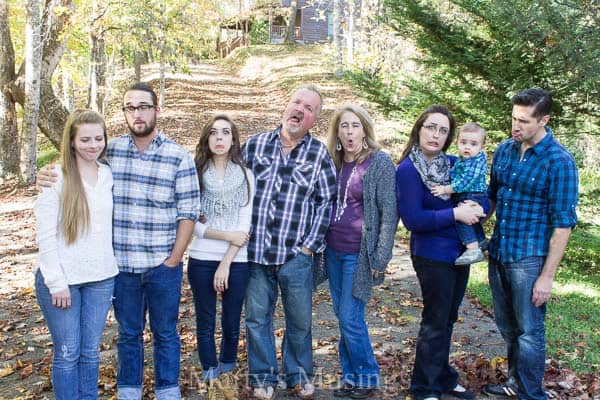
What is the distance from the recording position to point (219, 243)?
13.9ft

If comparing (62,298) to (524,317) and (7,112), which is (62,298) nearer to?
(524,317)

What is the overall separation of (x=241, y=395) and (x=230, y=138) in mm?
1978

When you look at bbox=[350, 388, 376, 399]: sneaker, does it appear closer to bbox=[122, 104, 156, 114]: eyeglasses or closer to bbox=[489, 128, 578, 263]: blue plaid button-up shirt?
bbox=[489, 128, 578, 263]: blue plaid button-up shirt

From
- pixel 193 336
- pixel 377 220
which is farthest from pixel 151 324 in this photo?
pixel 193 336

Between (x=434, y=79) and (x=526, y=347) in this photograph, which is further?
(x=434, y=79)

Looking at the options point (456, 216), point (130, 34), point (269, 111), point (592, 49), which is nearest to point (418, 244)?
point (456, 216)

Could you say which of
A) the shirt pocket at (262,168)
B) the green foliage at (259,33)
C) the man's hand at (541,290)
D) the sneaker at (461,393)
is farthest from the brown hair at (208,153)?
the green foliage at (259,33)

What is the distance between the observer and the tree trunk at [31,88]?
13.0 metres

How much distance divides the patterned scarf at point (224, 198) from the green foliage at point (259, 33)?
4945 centimetres

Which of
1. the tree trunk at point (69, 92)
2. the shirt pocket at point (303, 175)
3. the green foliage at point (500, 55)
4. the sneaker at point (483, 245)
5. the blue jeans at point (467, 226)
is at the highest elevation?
the tree trunk at point (69, 92)

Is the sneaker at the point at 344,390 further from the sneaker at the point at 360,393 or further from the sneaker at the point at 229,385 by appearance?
the sneaker at the point at 229,385

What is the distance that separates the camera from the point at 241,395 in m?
4.47

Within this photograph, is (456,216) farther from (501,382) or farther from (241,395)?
(241,395)

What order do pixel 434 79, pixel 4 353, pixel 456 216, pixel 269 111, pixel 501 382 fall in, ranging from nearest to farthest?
pixel 456 216 < pixel 501 382 < pixel 4 353 < pixel 434 79 < pixel 269 111
